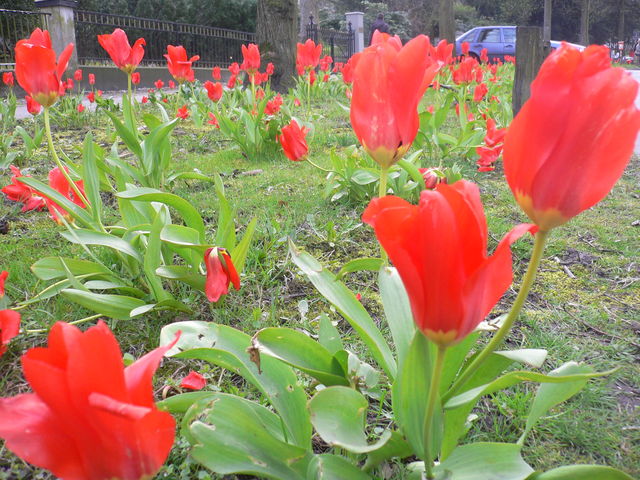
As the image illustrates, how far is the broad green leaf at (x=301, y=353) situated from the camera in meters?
1.03

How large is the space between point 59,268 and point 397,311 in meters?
1.28

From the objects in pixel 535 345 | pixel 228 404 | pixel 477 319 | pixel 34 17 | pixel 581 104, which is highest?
pixel 34 17

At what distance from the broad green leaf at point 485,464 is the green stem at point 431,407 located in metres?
0.04

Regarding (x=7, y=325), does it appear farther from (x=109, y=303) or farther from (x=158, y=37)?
(x=158, y=37)

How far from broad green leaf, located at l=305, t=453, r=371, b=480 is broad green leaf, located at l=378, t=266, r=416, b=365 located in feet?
0.73

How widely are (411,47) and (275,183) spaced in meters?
2.58

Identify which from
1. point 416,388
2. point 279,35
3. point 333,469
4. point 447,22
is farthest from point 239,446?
point 447,22

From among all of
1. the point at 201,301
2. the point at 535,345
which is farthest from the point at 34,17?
the point at 535,345

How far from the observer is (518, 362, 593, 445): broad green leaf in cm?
99

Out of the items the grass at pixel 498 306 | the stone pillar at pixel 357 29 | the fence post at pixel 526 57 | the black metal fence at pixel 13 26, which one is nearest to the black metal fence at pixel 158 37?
the black metal fence at pixel 13 26

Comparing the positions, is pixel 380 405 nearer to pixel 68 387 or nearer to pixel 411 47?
pixel 411 47

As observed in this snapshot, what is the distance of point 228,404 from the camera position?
0.93 meters

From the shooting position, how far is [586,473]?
2.77ft

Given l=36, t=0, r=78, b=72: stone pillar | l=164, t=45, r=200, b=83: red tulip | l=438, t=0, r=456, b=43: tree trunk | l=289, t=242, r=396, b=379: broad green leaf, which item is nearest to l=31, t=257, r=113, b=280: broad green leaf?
l=289, t=242, r=396, b=379: broad green leaf
